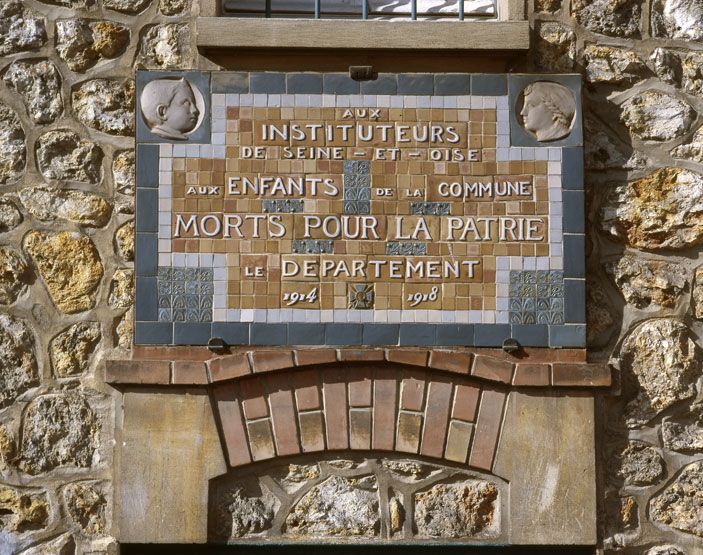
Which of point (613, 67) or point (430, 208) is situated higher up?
point (613, 67)

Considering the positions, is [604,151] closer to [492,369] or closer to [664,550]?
[492,369]

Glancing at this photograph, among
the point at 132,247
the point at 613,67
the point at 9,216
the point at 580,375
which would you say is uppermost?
the point at 613,67

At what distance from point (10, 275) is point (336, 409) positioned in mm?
1484

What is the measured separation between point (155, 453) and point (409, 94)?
1845 mm

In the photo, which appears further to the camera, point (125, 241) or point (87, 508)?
point (125, 241)

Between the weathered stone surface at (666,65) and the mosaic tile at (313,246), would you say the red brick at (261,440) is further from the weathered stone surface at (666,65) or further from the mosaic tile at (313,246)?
the weathered stone surface at (666,65)

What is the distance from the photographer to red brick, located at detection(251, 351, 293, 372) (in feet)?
14.4

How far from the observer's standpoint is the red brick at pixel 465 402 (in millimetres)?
4438

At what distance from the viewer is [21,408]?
4.48 metres

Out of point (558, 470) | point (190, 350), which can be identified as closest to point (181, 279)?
point (190, 350)

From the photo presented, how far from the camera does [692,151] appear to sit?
4703mm

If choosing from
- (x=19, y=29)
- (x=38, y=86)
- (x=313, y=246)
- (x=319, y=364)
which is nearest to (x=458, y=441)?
(x=319, y=364)

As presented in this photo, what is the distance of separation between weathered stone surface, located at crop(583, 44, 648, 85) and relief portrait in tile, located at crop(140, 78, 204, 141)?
174 centimetres

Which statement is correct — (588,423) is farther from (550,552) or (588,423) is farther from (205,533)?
(205,533)
